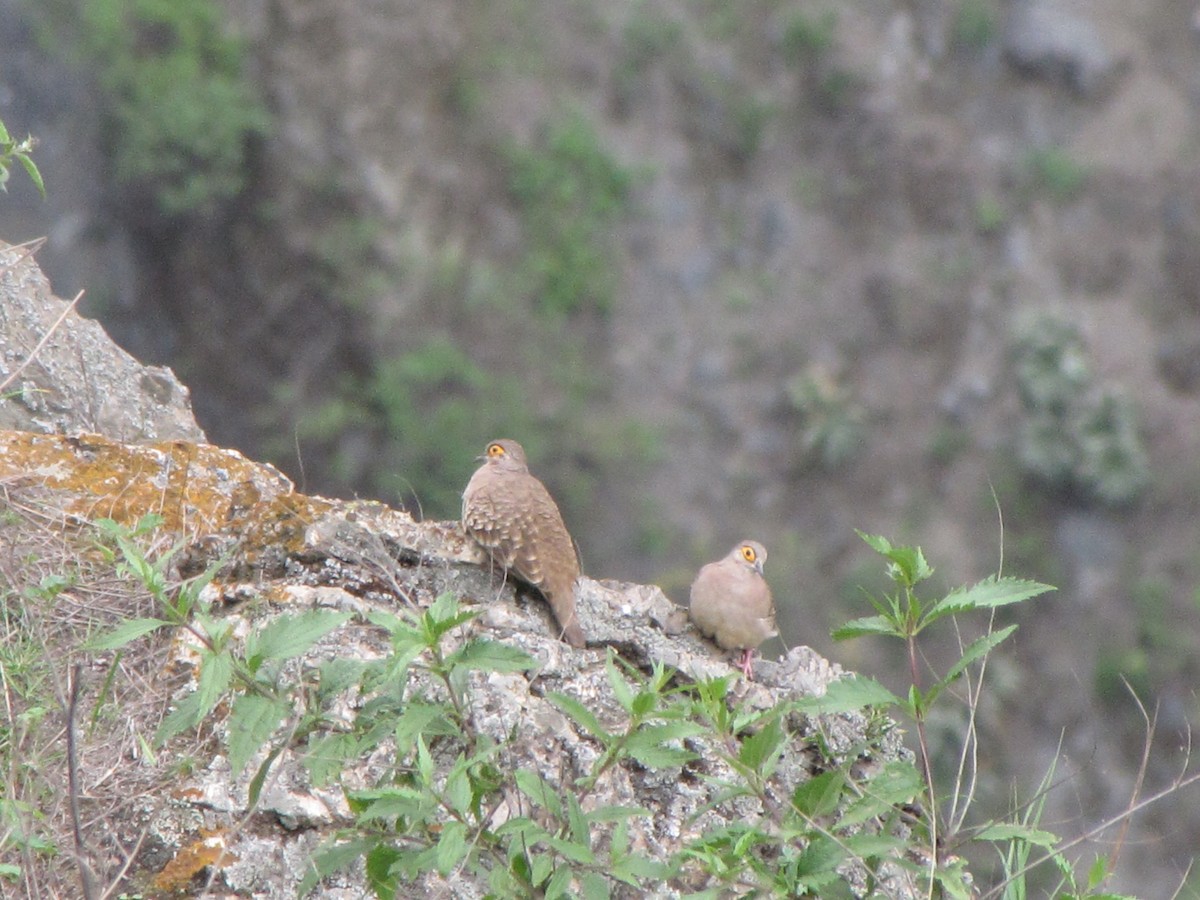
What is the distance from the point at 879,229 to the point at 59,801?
688 inches

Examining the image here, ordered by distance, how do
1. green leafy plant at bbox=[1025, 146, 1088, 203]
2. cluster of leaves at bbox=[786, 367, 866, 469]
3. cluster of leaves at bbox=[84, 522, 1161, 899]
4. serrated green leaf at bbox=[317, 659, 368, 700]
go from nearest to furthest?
cluster of leaves at bbox=[84, 522, 1161, 899]
serrated green leaf at bbox=[317, 659, 368, 700]
cluster of leaves at bbox=[786, 367, 866, 469]
green leafy plant at bbox=[1025, 146, 1088, 203]

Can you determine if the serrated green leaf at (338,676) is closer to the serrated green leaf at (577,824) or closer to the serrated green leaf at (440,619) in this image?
the serrated green leaf at (440,619)

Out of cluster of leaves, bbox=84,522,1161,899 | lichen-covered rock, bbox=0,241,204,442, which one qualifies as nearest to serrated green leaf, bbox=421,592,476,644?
cluster of leaves, bbox=84,522,1161,899

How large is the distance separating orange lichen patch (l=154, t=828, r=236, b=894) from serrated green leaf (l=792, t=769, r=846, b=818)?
124 cm

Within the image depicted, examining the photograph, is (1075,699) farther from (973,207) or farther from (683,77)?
(683,77)

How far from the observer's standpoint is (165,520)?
3.89 meters

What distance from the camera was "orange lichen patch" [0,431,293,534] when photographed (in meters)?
3.90

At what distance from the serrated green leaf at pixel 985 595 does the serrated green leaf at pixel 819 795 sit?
0.32 m

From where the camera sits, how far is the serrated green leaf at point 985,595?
7.56 feet

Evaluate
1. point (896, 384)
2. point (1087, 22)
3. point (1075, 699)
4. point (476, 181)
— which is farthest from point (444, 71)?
point (1075, 699)

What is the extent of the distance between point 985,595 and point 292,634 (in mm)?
1129

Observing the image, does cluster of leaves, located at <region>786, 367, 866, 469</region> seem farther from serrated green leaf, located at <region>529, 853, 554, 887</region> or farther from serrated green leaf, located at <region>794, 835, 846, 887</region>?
serrated green leaf, located at <region>529, 853, 554, 887</region>

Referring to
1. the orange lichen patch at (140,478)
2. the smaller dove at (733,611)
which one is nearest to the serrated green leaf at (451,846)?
the orange lichen patch at (140,478)

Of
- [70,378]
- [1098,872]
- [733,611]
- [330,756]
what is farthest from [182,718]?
[70,378]
